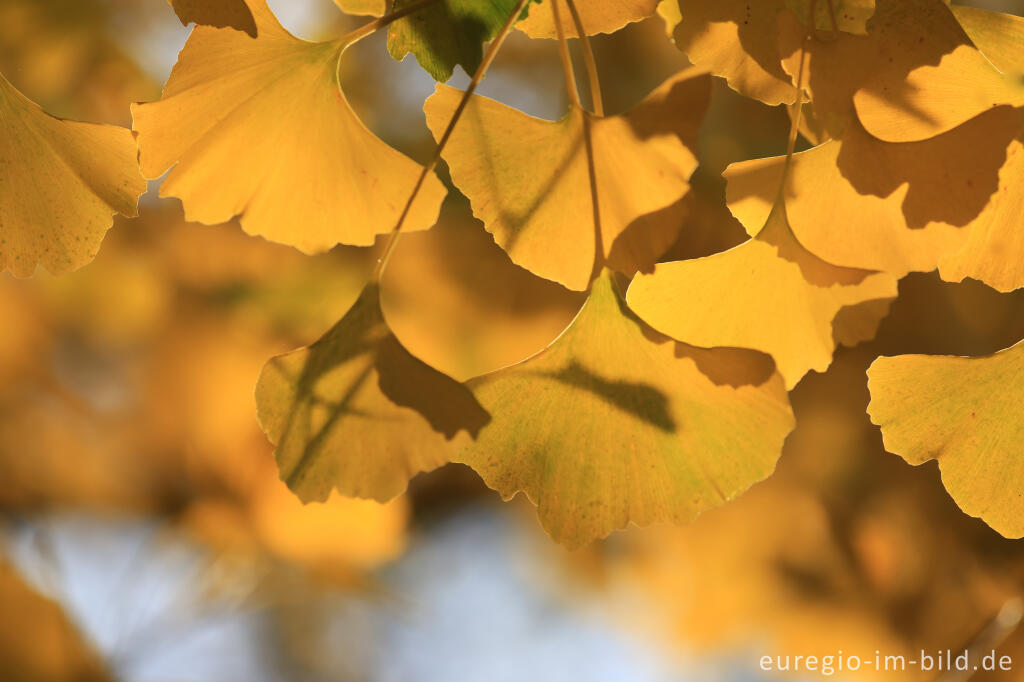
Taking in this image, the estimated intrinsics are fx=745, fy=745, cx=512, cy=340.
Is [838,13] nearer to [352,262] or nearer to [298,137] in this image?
[298,137]

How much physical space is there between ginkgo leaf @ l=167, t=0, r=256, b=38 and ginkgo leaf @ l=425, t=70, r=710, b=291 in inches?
2.0

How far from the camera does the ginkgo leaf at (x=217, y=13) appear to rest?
0.59 feet

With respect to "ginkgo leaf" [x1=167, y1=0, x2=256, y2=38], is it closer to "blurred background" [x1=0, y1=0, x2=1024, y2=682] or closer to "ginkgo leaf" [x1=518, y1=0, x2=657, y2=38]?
"ginkgo leaf" [x1=518, y1=0, x2=657, y2=38]

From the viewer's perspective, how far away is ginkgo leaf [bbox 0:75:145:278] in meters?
0.21

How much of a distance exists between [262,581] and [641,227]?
107cm

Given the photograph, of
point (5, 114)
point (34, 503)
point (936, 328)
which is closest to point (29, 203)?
point (5, 114)

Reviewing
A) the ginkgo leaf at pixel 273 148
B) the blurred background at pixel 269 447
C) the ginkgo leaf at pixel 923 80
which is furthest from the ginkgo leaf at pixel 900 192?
the blurred background at pixel 269 447

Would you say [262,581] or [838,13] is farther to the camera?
[262,581]

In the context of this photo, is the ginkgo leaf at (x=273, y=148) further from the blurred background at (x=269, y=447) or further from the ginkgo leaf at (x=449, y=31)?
the blurred background at (x=269, y=447)

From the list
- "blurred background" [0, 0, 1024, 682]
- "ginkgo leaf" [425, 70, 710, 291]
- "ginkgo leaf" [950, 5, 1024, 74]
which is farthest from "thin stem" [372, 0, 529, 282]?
"blurred background" [0, 0, 1024, 682]

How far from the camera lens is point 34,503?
3.75 feet

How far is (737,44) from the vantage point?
0.20 metres

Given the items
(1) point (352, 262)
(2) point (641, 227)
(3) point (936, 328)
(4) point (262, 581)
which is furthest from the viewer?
(4) point (262, 581)

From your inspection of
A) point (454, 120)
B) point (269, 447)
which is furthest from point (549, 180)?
point (269, 447)
